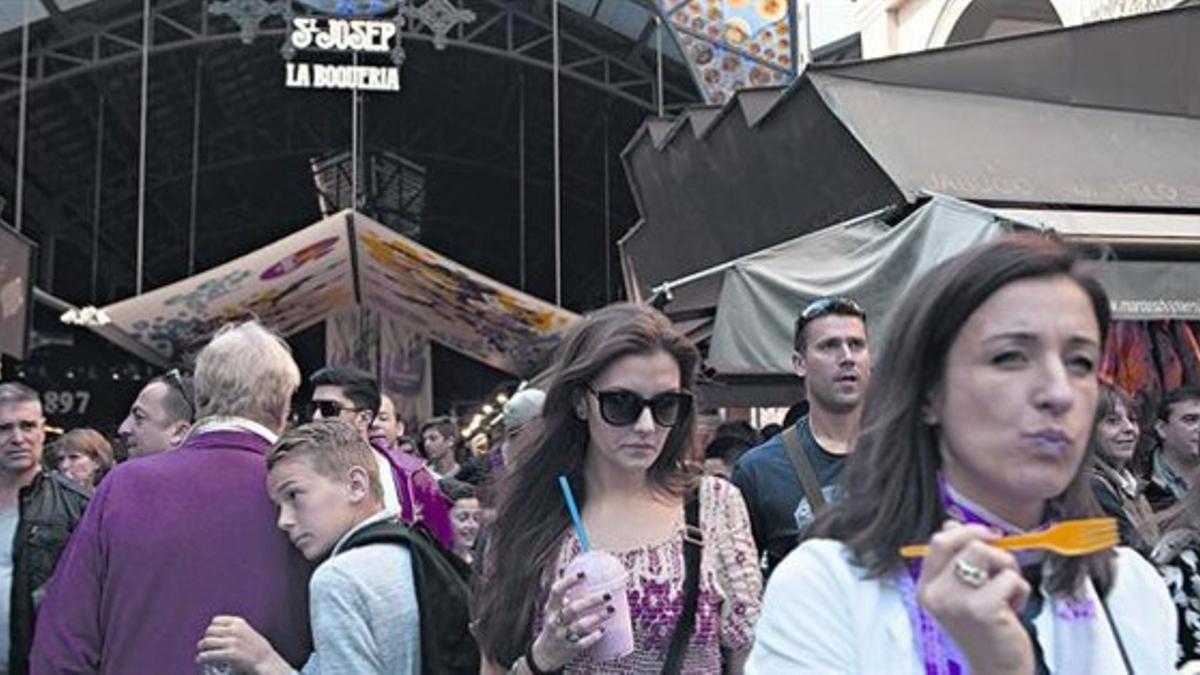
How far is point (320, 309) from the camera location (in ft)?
69.7

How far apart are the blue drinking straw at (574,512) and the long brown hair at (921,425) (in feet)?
3.71

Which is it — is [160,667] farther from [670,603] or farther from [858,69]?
[858,69]

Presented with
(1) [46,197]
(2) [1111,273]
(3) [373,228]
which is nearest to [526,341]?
(3) [373,228]

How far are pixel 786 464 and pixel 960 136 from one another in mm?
3752

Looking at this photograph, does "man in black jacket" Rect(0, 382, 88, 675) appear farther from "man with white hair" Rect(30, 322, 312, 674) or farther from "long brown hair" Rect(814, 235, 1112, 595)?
"long brown hair" Rect(814, 235, 1112, 595)

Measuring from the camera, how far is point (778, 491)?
379cm

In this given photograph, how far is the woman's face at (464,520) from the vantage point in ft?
17.7

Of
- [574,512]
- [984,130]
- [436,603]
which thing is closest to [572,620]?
[574,512]

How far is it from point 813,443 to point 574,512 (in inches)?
52.6

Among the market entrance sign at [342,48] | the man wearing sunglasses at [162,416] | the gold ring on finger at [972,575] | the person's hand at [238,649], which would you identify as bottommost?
the person's hand at [238,649]

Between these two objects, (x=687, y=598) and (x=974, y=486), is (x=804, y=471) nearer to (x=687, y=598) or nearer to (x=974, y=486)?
(x=687, y=598)

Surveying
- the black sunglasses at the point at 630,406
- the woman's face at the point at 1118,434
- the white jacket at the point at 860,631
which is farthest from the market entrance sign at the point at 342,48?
the white jacket at the point at 860,631

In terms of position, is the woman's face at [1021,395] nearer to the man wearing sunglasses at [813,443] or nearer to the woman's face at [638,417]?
the woman's face at [638,417]

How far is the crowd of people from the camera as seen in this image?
1.50 meters
